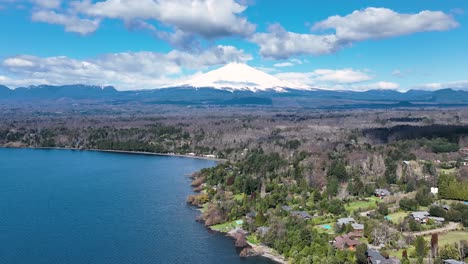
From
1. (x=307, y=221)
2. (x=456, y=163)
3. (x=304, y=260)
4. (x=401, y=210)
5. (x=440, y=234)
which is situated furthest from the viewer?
(x=456, y=163)

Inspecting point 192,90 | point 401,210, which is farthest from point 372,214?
point 192,90

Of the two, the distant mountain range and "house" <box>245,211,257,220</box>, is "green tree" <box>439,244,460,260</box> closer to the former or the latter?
"house" <box>245,211,257,220</box>

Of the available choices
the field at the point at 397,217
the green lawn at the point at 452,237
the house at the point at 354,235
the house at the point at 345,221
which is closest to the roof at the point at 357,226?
the house at the point at 354,235

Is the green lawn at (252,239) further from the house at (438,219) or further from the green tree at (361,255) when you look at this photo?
the house at (438,219)

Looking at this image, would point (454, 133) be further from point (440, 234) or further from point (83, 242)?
point (83, 242)

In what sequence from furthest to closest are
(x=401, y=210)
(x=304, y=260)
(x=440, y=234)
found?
(x=401, y=210)
(x=440, y=234)
(x=304, y=260)

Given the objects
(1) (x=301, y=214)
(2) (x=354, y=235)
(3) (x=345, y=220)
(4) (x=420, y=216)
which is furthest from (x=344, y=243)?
(4) (x=420, y=216)

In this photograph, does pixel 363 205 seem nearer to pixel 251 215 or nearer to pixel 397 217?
pixel 397 217
